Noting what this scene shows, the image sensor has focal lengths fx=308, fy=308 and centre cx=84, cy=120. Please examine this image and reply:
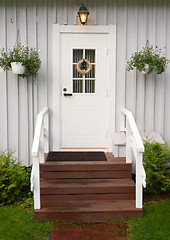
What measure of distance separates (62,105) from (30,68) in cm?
95

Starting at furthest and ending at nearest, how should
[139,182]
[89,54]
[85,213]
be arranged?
[89,54], [139,182], [85,213]

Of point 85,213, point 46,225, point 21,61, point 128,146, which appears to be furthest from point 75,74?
point 46,225

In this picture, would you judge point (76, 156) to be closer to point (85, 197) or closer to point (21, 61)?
point (85, 197)

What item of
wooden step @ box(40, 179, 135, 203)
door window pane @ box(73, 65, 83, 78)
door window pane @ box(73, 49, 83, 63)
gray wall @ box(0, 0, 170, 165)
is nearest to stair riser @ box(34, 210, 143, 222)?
wooden step @ box(40, 179, 135, 203)

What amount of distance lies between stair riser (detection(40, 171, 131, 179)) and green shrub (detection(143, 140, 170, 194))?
0.38 meters

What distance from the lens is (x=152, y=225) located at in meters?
4.18

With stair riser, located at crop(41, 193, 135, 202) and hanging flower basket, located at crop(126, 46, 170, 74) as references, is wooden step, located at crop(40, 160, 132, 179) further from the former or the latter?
hanging flower basket, located at crop(126, 46, 170, 74)

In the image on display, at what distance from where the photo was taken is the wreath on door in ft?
18.9

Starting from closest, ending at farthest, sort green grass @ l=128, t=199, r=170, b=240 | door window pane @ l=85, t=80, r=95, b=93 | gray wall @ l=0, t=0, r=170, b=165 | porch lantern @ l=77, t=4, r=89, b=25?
green grass @ l=128, t=199, r=170, b=240, porch lantern @ l=77, t=4, r=89, b=25, gray wall @ l=0, t=0, r=170, b=165, door window pane @ l=85, t=80, r=95, b=93

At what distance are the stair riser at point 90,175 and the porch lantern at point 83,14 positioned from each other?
2.66m

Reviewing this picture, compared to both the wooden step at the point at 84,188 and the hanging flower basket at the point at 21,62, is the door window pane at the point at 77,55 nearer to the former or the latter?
the hanging flower basket at the point at 21,62

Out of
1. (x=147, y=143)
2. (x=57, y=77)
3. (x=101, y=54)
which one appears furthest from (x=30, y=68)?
(x=147, y=143)

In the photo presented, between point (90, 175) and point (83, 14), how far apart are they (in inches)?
110

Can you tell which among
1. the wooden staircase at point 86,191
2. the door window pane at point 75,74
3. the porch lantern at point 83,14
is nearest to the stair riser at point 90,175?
the wooden staircase at point 86,191
